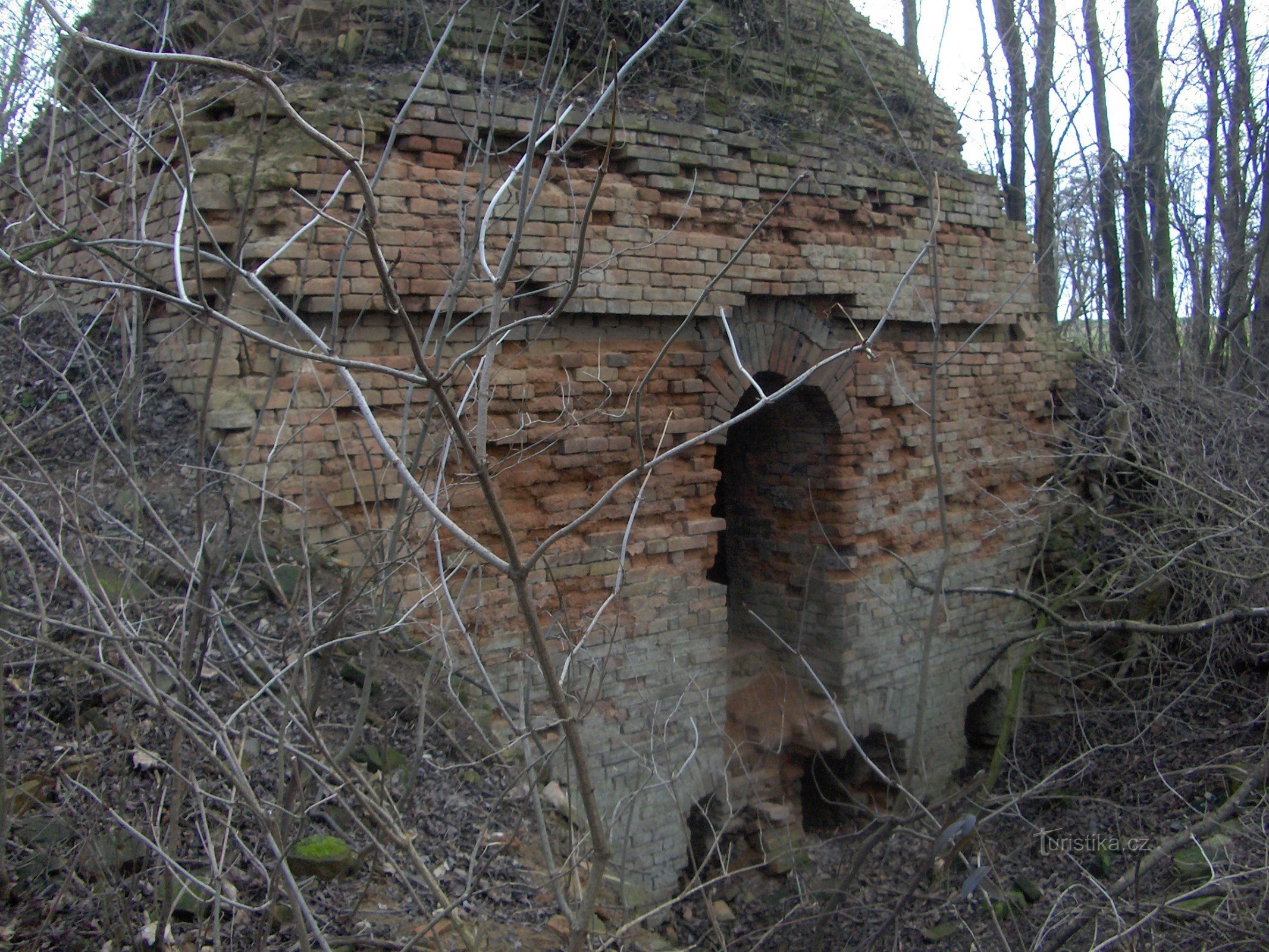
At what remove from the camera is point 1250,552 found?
16.7ft

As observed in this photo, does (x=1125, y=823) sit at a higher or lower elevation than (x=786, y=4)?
lower

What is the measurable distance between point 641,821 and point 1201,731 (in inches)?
126

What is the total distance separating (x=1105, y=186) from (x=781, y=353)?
7897 mm

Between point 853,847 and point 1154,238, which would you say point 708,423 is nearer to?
point 853,847

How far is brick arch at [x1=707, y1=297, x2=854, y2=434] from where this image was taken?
15.8 feet

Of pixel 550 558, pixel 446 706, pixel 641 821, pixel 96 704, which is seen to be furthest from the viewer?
pixel 641 821

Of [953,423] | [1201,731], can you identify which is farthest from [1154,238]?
[1201,731]

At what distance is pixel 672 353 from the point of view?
4645mm

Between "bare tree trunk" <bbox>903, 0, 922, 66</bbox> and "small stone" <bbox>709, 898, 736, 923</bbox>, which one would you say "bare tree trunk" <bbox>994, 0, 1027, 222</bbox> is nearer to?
"bare tree trunk" <bbox>903, 0, 922, 66</bbox>

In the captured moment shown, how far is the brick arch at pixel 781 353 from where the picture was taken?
4.82m

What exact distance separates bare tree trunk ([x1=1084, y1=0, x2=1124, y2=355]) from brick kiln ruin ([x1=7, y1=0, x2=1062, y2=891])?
470 centimetres

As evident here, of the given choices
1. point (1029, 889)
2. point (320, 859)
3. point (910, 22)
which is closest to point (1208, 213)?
point (910, 22)
